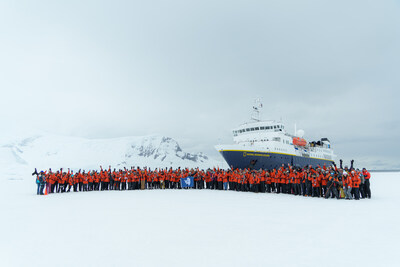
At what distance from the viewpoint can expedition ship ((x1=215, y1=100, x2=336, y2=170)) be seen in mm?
31203

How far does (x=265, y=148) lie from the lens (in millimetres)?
33156

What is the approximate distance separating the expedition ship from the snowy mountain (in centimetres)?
6053

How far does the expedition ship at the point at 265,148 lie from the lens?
1228 inches

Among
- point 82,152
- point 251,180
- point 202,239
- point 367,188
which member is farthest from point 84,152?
point 202,239

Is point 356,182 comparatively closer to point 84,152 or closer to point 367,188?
point 367,188

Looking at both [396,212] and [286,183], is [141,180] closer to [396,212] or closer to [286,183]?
[286,183]

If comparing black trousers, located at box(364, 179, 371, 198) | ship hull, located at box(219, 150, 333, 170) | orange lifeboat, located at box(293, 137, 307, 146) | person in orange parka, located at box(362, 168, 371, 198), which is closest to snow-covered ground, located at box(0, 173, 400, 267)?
person in orange parka, located at box(362, 168, 371, 198)

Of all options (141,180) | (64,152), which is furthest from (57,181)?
(64,152)

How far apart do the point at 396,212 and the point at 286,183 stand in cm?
736

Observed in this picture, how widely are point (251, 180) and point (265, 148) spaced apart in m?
16.6

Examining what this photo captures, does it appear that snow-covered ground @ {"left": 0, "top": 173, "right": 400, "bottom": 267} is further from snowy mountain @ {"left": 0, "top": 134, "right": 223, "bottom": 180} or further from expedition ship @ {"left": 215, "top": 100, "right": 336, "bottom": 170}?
snowy mountain @ {"left": 0, "top": 134, "right": 223, "bottom": 180}

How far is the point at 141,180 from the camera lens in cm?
2058

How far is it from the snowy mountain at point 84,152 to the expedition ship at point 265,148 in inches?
2383

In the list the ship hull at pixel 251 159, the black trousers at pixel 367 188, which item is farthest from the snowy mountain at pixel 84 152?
the black trousers at pixel 367 188
